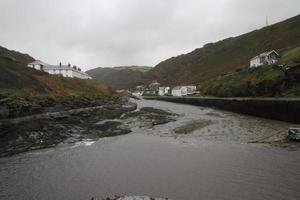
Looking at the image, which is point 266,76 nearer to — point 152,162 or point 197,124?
point 197,124

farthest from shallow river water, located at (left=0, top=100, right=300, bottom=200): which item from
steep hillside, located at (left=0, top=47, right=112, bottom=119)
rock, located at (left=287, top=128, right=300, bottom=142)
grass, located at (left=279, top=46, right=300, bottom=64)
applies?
grass, located at (left=279, top=46, right=300, bottom=64)

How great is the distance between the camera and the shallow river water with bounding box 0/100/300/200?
706 inches

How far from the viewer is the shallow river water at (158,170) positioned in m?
17.9

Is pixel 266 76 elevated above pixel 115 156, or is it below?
above

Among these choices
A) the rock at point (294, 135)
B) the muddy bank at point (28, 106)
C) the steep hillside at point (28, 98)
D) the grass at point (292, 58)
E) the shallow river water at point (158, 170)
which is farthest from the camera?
the grass at point (292, 58)

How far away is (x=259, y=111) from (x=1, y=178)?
46.4m

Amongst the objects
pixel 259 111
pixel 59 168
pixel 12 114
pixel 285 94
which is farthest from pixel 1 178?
pixel 285 94

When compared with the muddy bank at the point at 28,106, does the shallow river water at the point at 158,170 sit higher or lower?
lower

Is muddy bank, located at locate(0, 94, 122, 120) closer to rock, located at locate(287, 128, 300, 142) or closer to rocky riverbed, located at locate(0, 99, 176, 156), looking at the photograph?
→ rocky riverbed, located at locate(0, 99, 176, 156)

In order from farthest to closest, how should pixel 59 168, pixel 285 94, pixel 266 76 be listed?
1. pixel 266 76
2. pixel 285 94
3. pixel 59 168

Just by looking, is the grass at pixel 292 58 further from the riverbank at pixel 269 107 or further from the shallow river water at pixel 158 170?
the shallow river water at pixel 158 170

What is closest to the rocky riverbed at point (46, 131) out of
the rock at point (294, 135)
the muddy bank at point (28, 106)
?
the muddy bank at point (28, 106)

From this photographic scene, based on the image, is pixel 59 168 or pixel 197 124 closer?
pixel 59 168

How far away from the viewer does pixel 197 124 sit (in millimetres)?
47062
